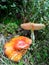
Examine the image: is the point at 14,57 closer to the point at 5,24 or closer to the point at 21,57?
the point at 21,57

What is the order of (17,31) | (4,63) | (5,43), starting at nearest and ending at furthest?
1. (4,63)
2. (5,43)
3. (17,31)

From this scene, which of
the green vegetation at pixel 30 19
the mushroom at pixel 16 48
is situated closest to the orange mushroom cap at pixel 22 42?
the mushroom at pixel 16 48

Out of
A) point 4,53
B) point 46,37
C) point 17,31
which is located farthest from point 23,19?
point 4,53

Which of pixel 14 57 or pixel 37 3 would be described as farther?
pixel 37 3

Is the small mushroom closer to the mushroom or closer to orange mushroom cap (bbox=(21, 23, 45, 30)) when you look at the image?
orange mushroom cap (bbox=(21, 23, 45, 30))

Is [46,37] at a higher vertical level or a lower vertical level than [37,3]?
lower

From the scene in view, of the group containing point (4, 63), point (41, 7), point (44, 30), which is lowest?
point (4, 63)

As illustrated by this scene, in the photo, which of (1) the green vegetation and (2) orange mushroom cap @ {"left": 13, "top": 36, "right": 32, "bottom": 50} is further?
(1) the green vegetation

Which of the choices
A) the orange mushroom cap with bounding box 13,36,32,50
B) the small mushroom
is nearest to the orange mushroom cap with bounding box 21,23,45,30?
the small mushroom
